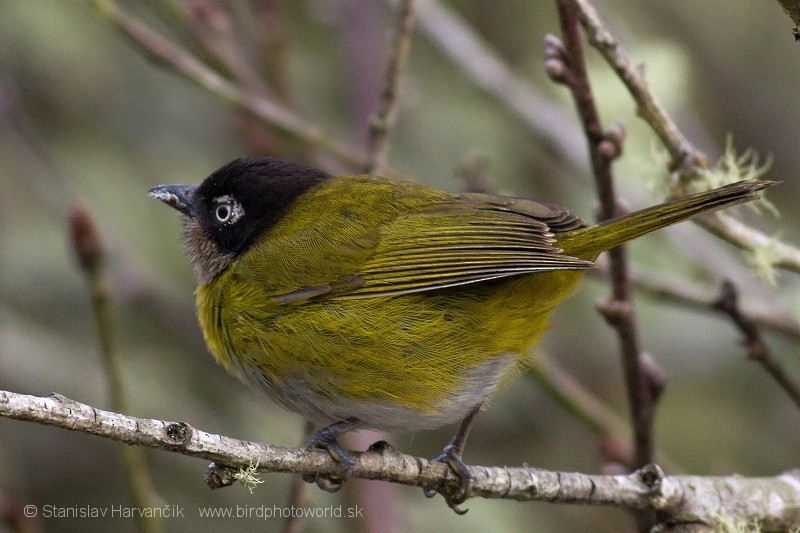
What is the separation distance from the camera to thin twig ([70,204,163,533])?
137 inches

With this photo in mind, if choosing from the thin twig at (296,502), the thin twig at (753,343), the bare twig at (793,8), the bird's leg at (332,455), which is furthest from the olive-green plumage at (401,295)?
the bare twig at (793,8)

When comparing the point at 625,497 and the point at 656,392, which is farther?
the point at 656,392

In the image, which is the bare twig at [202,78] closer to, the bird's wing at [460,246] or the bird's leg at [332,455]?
the bird's wing at [460,246]

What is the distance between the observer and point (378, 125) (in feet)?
13.2

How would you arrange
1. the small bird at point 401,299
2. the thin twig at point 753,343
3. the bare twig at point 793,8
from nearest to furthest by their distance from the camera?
the bare twig at point 793,8
the small bird at point 401,299
the thin twig at point 753,343

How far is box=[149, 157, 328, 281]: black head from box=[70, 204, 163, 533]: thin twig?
0.52 metres

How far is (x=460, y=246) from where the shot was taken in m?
3.59

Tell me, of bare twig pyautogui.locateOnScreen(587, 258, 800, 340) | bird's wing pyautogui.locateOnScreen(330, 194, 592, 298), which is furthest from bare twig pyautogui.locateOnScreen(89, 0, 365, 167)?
bare twig pyautogui.locateOnScreen(587, 258, 800, 340)

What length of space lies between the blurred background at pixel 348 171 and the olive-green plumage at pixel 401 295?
2.41 feet

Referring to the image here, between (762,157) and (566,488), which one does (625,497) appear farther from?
(762,157)

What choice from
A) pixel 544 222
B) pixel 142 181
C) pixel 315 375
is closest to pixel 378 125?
pixel 544 222

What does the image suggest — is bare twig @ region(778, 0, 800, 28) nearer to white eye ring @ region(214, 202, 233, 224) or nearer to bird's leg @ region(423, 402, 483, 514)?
bird's leg @ region(423, 402, 483, 514)

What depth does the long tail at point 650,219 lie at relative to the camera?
3.05m

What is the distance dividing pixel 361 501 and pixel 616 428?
3.71 ft
